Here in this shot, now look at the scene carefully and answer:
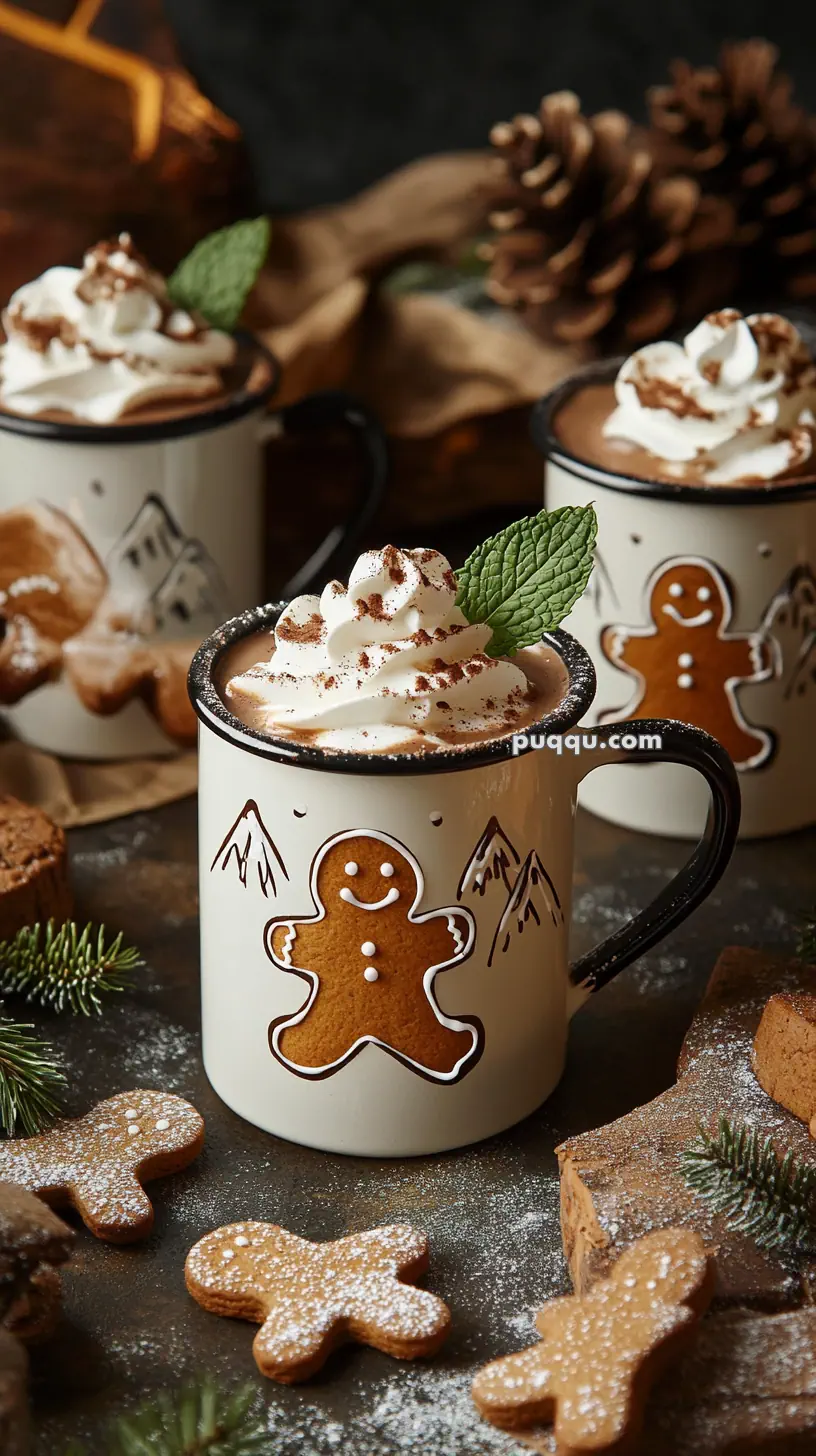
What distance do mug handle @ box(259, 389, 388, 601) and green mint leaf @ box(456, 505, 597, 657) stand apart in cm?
45

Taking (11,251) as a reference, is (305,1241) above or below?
below

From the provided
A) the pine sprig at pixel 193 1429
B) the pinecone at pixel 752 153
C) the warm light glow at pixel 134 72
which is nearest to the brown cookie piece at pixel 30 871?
the pine sprig at pixel 193 1429

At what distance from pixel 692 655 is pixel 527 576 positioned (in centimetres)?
32

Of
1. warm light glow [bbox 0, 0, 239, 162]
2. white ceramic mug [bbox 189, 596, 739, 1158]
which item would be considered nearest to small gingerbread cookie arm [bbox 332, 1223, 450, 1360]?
white ceramic mug [bbox 189, 596, 739, 1158]

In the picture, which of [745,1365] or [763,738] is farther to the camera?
[763,738]

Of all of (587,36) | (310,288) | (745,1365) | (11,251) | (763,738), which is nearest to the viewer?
(745,1365)

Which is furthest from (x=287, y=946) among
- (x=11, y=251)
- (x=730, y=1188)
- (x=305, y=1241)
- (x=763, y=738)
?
(x=11, y=251)

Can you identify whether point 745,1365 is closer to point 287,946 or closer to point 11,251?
point 287,946

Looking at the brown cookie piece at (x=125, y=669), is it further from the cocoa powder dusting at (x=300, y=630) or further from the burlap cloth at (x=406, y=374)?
the cocoa powder dusting at (x=300, y=630)

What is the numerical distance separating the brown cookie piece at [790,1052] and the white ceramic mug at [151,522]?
1.97ft

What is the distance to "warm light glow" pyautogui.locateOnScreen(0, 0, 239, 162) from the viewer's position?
168cm

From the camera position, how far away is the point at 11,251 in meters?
1.68

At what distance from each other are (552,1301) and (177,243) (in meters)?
1.16

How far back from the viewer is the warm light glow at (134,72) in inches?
66.1
